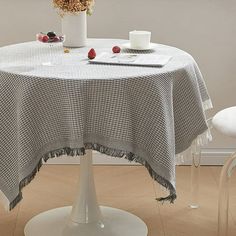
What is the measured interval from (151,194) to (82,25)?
2.97ft

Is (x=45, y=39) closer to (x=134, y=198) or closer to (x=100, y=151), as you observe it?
(x=100, y=151)

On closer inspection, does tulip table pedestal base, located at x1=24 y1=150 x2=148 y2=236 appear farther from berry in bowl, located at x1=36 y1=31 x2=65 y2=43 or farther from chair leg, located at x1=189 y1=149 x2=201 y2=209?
berry in bowl, located at x1=36 y1=31 x2=65 y2=43

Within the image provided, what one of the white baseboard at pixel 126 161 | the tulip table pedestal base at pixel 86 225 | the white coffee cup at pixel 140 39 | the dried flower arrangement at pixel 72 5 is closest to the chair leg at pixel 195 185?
the tulip table pedestal base at pixel 86 225

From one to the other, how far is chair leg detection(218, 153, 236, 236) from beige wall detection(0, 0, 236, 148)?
40.4 inches

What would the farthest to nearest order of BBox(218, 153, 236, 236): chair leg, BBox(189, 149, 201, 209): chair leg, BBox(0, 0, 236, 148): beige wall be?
BBox(0, 0, 236, 148): beige wall → BBox(189, 149, 201, 209): chair leg → BBox(218, 153, 236, 236): chair leg

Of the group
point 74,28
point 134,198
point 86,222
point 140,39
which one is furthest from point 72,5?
point 134,198

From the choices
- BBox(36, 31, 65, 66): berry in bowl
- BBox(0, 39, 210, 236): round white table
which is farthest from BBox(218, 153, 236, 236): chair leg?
BBox(36, 31, 65, 66): berry in bowl

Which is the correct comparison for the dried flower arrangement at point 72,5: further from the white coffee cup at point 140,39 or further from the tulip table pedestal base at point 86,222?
the tulip table pedestal base at point 86,222

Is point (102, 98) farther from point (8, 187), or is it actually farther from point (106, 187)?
point (106, 187)

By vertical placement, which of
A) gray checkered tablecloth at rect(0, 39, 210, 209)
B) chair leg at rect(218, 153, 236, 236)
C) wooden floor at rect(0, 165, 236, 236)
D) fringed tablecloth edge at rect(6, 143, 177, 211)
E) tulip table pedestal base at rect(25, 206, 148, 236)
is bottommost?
wooden floor at rect(0, 165, 236, 236)

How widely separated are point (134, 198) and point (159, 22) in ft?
2.92

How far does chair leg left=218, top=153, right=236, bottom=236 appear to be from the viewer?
228 centimetres

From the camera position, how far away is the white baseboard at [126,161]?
3.29 metres

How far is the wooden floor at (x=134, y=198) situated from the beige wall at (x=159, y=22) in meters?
0.63
